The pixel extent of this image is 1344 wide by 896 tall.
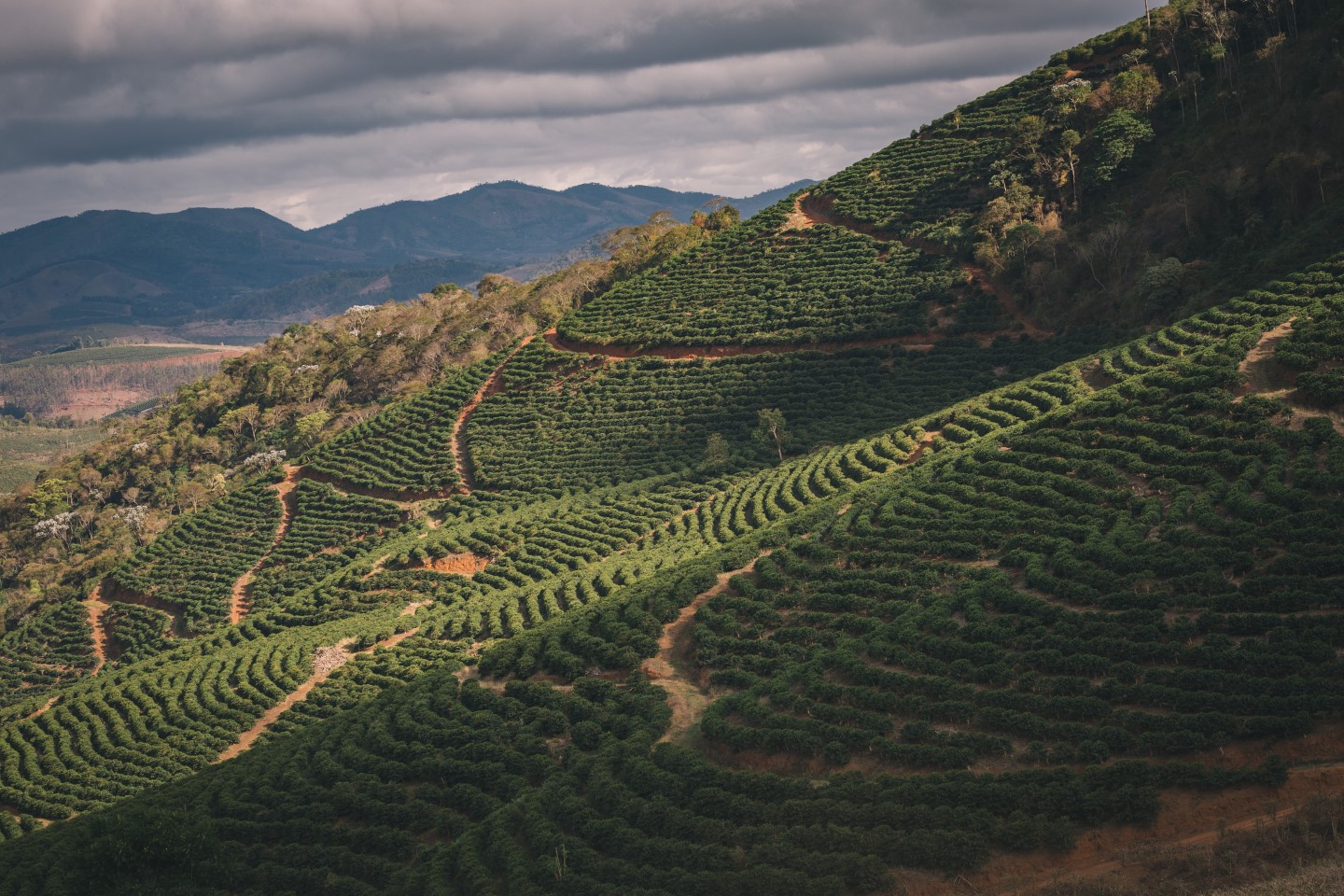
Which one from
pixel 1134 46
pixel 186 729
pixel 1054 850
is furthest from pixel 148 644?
pixel 1134 46

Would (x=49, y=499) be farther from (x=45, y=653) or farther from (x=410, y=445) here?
(x=410, y=445)

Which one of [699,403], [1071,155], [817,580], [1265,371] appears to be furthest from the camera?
[699,403]

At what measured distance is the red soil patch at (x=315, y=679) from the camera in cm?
4297

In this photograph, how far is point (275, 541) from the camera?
72250 mm

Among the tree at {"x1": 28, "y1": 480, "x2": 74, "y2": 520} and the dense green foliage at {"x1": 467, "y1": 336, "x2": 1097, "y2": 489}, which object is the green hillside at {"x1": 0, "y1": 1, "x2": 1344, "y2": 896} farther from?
the tree at {"x1": 28, "y1": 480, "x2": 74, "y2": 520}

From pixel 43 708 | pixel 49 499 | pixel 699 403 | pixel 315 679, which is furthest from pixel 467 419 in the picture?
pixel 49 499

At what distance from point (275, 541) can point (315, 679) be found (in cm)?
2825

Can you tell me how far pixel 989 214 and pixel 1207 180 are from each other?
14.5 metres

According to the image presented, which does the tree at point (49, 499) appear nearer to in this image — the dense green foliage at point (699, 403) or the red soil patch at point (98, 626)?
the red soil patch at point (98, 626)

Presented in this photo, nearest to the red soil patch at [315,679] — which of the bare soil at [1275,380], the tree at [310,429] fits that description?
the bare soil at [1275,380]

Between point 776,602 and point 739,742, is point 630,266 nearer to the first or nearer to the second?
point 776,602

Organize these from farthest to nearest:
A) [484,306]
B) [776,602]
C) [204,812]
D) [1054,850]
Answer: [484,306]
[776,602]
[204,812]
[1054,850]

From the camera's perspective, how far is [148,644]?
64.0m

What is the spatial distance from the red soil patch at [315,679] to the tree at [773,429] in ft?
74.0
